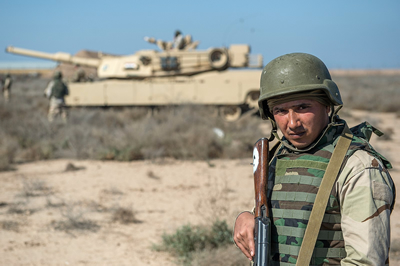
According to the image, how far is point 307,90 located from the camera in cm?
149

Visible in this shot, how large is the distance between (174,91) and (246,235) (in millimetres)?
12124

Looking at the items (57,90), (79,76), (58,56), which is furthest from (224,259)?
(58,56)

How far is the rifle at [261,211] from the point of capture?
137cm

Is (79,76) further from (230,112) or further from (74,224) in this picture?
(74,224)

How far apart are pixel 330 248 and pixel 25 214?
487 cm

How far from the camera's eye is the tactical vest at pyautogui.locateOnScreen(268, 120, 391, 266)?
136cm

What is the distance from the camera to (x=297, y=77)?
150 cm

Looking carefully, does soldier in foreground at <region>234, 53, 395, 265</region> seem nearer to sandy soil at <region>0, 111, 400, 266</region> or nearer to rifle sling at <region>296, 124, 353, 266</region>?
rifle sling at <region>296, 124, 353, 266</region>

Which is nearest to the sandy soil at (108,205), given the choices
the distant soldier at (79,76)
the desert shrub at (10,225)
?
the desert shrub at (10,225)

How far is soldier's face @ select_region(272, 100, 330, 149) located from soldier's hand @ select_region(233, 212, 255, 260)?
0.34 metres

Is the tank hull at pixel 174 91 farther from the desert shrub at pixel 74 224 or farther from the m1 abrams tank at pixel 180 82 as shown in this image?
the desert shrub at pixel 74 224

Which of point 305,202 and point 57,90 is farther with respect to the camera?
point 57,90

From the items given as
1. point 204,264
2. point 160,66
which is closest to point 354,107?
point 160,66

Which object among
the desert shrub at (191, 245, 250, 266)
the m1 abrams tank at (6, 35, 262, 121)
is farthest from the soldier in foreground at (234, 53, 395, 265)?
the m1 abrams tank at (6, 35, 262, 121)
